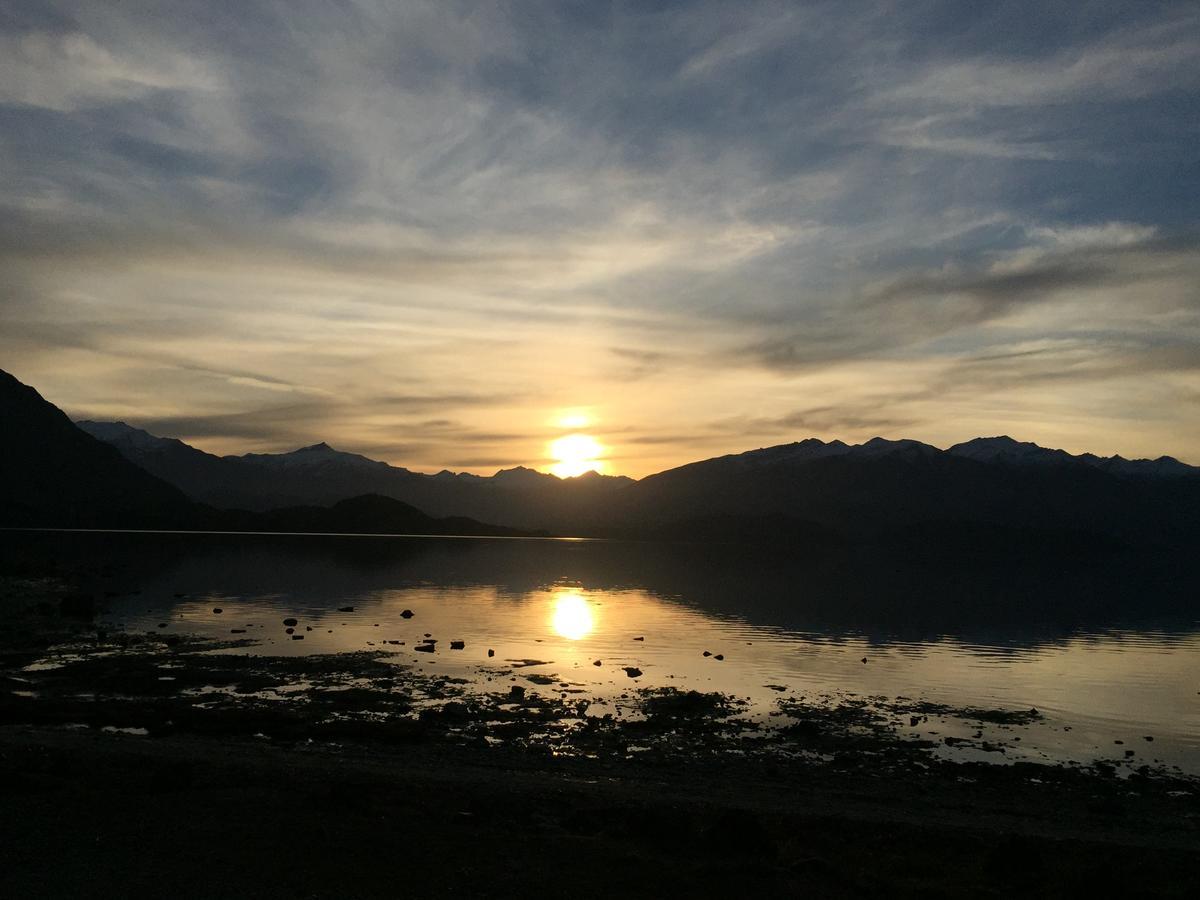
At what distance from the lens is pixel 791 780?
117 feet

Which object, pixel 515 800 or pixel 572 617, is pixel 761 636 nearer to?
pixel 572 617

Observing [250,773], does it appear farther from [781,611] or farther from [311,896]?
[781,611]

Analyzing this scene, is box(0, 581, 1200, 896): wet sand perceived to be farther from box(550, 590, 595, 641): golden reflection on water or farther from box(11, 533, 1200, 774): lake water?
box(550, 590, 595, 641): golden reflection on water

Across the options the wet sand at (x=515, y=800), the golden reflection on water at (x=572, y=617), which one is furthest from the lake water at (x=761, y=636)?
the wet sand at (x=515, y=800)

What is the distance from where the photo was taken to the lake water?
55656 millimetres

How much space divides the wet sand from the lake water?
6.36m

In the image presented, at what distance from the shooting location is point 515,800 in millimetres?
28312

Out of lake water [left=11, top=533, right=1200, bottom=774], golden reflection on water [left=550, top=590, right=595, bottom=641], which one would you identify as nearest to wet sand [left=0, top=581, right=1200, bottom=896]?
lake water [left=11, top=533, right=1200, bottom=774]

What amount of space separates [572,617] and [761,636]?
2593 cm

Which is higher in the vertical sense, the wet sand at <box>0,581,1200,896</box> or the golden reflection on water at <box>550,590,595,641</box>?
the wet sand at <box>0,581,1200,896</box>

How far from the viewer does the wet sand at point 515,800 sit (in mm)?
20812

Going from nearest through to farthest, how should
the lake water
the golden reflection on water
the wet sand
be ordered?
the wet sand < the lake water < the golden reflection on water

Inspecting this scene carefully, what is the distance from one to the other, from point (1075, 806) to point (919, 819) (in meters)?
8.56

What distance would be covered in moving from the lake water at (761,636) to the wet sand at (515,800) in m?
6.36
